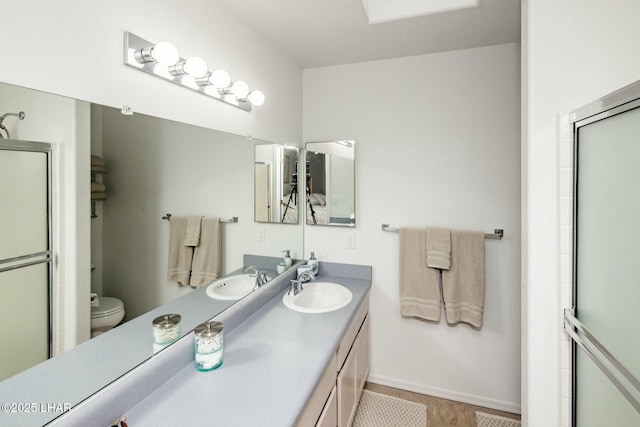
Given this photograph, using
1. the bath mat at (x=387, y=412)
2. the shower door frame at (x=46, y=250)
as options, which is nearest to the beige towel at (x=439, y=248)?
the bath mat at (x=387, y=412)

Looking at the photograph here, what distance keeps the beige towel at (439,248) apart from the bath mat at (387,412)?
953mm

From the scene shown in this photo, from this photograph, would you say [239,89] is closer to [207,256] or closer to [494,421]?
[207,256]

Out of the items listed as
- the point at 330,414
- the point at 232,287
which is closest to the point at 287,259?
the point at 232,287

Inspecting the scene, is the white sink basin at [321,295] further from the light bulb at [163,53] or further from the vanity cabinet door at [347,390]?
the light bulb at [163,53]

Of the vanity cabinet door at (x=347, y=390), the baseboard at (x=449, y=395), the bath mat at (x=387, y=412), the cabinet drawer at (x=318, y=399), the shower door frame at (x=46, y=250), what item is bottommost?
the bath mat at (x=387, y=412)

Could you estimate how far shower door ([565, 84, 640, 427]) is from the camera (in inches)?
34.7

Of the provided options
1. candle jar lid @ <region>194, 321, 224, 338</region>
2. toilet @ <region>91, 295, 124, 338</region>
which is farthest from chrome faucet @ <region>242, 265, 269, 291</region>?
toilet @ <region>91, 295, 124, 338</region>

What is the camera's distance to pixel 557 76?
1191 mm

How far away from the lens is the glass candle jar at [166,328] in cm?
111

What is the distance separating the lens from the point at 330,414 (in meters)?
1.41

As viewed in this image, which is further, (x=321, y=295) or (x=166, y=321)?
(x=321, y=295)

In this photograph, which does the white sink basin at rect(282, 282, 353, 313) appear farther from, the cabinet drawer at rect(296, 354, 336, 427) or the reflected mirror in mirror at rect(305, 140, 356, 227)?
the cabinet drawer at rect(296, 354, 336, 427)

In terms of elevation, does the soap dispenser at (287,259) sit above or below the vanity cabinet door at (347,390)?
above

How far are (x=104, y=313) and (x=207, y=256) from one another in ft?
1.70
